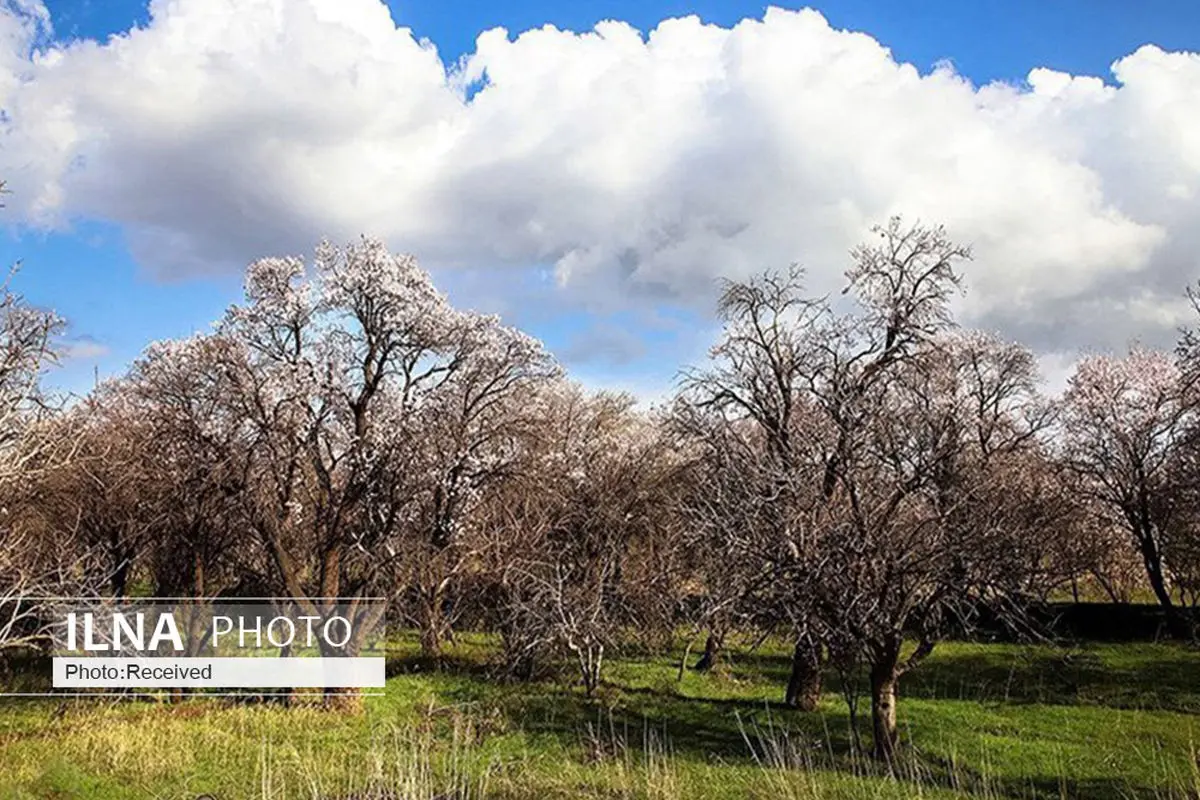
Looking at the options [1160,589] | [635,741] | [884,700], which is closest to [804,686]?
[635,741]

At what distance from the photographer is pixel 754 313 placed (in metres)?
18.3

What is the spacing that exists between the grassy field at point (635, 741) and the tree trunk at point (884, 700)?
1.09 feet

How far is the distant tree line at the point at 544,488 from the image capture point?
1184cm

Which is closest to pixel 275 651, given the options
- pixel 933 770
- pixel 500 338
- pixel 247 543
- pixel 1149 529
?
pixel 247 543

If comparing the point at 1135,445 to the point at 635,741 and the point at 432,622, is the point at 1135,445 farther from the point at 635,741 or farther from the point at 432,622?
the point at 432,622

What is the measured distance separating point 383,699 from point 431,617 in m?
3.78

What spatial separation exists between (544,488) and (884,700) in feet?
37.0

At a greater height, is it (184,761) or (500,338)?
(500,338)

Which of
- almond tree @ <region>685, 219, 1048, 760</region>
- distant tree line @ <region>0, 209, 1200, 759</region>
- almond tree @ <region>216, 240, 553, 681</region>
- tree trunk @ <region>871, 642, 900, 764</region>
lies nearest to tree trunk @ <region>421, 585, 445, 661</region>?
distant tree line @ <region>0, 209, 1200, 759</region>

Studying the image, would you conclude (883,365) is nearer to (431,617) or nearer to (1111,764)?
(1111,764)

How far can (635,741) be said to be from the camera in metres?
14.9

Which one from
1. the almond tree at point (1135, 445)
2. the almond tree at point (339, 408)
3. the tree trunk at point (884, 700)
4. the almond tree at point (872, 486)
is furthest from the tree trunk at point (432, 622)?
the almond tree at point (1135, 445)

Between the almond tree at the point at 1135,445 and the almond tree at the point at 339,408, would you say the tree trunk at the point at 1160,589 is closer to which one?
the almond tree at the point at 1135,445

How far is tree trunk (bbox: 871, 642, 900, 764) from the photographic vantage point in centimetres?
1223
